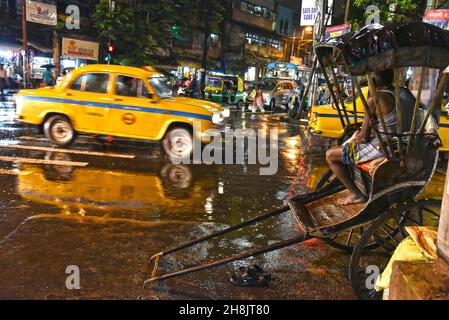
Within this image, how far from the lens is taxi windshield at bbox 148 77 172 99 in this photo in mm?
9544

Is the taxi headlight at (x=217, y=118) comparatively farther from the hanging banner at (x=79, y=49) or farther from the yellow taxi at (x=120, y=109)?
the hanging banner at (x=79, y=49)

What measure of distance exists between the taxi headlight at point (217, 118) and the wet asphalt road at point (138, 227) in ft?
3.81

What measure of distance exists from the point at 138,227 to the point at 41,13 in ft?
82.9

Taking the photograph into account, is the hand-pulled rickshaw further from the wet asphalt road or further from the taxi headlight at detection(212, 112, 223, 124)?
the taxi headlight at detection(212, 112, 223, 124)

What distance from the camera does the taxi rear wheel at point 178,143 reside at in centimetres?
944

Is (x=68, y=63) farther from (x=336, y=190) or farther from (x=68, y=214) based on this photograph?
(x=336, y=190)

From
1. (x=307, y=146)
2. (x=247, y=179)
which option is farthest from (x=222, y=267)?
(x=307, y=146)

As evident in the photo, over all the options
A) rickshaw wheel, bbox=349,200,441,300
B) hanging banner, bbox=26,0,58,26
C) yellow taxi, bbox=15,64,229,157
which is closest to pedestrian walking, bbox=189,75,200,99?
hanging banner, bbox=26,0,58,26

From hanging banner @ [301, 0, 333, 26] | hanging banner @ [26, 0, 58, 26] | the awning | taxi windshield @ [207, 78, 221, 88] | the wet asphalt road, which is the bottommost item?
the wet asphalt road

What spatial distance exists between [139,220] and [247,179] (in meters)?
3.10

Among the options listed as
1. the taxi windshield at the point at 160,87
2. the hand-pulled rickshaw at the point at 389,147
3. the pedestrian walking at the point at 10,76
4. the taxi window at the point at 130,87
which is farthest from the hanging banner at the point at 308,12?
the hand-pulled rickshaw at the point at 389,147

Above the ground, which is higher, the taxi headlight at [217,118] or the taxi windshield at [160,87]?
the taxi windshield at [160,87]

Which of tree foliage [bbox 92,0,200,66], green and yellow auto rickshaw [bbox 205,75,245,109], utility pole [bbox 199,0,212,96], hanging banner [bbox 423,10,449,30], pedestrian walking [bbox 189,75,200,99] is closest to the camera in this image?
hanging banner [bbox 423,10,449,30]

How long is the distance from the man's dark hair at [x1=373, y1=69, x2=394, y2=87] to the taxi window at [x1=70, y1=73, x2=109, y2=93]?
23.2 feet
